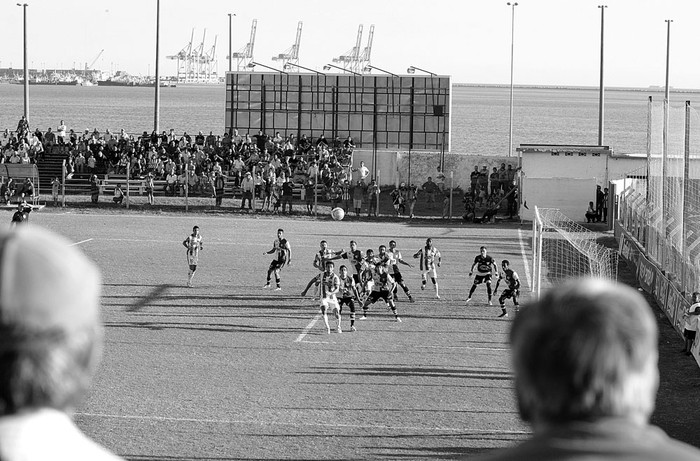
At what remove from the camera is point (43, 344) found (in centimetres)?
197

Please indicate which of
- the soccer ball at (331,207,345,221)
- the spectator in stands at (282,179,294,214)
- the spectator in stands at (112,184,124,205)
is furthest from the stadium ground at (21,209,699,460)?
the spectator in stands at (112,184,124,205)

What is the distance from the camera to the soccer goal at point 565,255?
98.2 feet

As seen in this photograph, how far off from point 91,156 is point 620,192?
23.3 metres

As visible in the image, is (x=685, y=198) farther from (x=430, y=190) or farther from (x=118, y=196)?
(x=118, y=196)

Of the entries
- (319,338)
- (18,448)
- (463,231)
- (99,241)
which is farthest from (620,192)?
(18,448)

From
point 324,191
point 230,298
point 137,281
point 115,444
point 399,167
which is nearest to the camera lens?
point 115,444

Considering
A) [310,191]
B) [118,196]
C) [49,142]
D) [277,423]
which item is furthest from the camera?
[49,142]

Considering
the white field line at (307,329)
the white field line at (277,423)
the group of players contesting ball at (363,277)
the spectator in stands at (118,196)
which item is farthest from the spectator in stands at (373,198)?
the white field line at (277,423)

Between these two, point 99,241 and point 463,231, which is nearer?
point 99,241

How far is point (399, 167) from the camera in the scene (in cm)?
5297

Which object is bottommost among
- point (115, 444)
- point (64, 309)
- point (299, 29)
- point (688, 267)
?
point (115, 444)

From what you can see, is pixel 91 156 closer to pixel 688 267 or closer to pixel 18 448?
pixel 688 267

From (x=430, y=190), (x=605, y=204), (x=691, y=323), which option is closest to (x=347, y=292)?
(x=691, y=323)

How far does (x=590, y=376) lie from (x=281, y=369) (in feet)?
62.3
